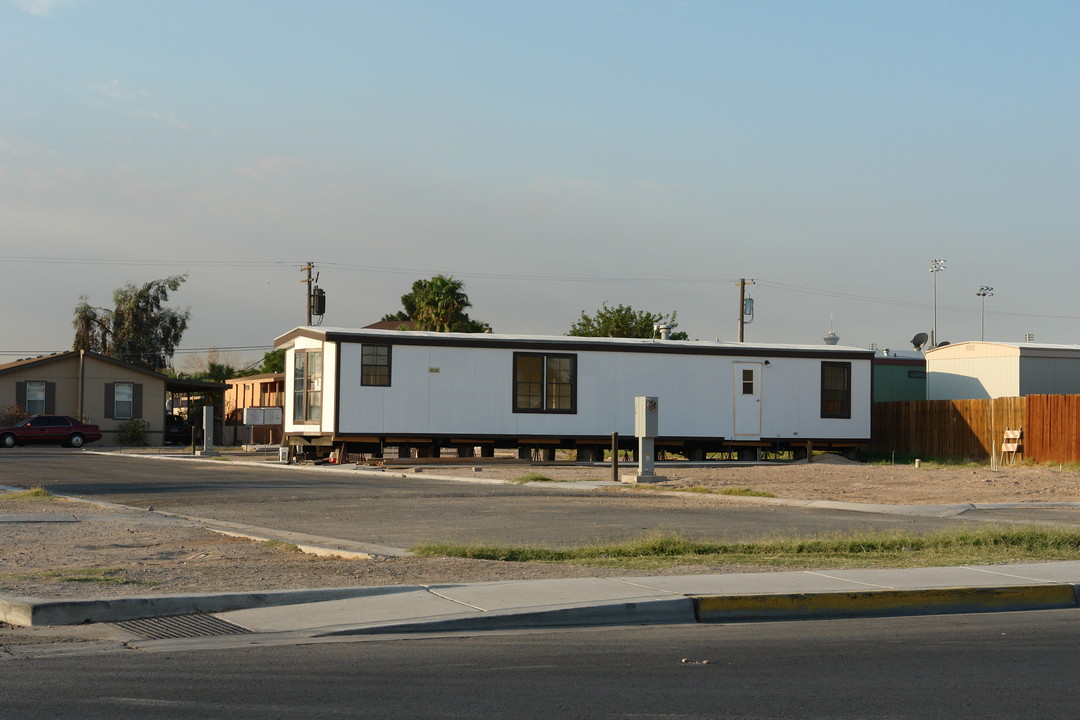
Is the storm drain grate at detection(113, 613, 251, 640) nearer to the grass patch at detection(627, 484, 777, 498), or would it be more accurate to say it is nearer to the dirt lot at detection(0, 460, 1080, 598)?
the dirt lot at detection(0, 460, 1080, 598)

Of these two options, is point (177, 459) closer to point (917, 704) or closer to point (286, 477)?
point (286, 477)

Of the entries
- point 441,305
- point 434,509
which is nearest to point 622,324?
point 441,305

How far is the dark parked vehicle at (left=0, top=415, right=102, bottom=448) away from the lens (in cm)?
4947

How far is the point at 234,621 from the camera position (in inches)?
352

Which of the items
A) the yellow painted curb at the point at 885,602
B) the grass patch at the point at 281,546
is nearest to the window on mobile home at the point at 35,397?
the grass patch at the point at 281,546

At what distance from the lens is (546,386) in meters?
34.1

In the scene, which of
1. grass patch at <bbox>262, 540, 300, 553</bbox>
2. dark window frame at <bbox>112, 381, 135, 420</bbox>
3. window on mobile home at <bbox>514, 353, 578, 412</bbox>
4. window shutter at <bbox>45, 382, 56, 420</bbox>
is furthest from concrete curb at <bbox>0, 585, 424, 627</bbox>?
dark window frame at <bbox>112, 381, 135, 420</bbox>

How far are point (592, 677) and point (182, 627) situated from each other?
331 cm

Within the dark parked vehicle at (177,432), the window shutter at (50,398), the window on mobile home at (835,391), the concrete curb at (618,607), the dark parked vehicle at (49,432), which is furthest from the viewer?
the dark parked vehicle at (177,432)

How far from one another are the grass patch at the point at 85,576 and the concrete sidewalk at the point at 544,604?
1222 mm

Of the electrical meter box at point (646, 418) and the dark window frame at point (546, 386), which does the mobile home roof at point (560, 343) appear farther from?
the electrical meter box at point (646, 418)

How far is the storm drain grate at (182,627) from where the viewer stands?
28.1 ft

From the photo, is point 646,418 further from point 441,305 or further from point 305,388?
point 441,305

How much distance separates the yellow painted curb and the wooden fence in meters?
23.8
